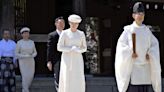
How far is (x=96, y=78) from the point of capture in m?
13.5

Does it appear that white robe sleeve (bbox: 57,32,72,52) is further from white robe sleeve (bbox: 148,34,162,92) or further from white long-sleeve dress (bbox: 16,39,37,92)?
white long-sleeve dress (bbox: 16,39,37,92)

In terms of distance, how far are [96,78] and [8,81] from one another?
9.80ft

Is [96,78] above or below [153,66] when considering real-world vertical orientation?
below

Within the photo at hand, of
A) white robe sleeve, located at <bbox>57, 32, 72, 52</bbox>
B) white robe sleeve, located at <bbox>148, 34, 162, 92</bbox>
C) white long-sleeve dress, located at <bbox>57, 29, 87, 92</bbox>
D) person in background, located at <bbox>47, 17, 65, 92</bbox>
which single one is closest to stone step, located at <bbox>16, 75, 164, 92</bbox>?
person in background, located at <bbox>47, 17, 65, 92</bbox>

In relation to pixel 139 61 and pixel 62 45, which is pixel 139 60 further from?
pixel 62 45

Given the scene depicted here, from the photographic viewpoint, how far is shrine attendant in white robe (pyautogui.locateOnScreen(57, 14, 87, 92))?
8789 millimetres

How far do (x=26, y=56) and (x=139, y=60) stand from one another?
16.7ft

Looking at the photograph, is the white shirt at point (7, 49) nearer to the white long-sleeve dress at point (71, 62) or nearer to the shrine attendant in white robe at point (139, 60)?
the white long-sleeve dress at point (71, 62)

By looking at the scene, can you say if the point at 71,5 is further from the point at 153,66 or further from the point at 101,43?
the point at 153,66

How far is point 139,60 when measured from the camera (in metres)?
7.02

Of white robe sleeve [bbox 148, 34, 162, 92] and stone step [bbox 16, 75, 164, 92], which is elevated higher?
white robe sleeve [bbox 148, 34, 162, 92]

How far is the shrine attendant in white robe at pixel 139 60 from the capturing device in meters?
7.01

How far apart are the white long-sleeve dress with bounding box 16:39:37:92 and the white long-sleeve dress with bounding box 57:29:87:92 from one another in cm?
288

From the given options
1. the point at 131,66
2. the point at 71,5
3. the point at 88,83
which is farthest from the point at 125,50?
the point at 71,5
